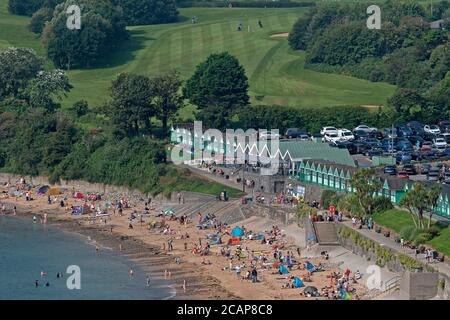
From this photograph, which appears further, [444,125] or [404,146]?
[444,125]

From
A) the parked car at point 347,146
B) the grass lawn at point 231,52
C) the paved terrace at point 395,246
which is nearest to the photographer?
the paved terrace at point 395,246

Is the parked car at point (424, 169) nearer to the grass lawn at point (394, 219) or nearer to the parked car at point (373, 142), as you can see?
the parked car at point (373, 142)

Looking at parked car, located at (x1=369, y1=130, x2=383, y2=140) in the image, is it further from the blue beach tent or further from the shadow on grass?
the shadow on grass

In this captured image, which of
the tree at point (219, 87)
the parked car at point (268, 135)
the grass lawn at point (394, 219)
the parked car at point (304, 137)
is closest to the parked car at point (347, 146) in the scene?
the parked car at point (304, 137)

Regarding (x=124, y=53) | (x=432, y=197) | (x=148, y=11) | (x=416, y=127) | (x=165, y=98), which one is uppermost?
(x=148, y=11)

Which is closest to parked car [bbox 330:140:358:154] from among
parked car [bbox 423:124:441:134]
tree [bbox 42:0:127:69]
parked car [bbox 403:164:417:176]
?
parked car [bbox 423:124:441:134]

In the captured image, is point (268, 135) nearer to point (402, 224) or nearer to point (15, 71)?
point (15, 71)

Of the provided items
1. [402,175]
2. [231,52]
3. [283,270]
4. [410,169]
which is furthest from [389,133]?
[231,52]
